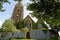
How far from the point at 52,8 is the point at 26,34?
1354 cm

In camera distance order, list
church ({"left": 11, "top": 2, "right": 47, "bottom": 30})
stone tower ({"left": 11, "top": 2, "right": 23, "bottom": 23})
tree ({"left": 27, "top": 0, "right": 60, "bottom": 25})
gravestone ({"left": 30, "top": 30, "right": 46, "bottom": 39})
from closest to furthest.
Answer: tree ({"left": 27, "top": 0, "right": 60, "bottom": 25}) → gravestone ({"left": 30, "top": 30, "right": 46, "bottom": 39}) → church ({"left": 11, "top": 2, "right": 47, "bottom": 30}) → stone tower ({"left": 11, "top": 2, "right": 23, "bottom": 23})

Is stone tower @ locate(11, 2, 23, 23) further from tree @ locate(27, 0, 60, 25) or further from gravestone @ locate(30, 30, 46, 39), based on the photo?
tree @ locate(27, 0, 60, 25)

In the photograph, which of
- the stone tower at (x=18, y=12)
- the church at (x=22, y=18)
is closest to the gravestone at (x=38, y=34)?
the church at (x=22, y=18)

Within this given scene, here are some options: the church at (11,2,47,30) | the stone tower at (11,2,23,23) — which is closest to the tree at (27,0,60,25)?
the church at (11,2,47,30)

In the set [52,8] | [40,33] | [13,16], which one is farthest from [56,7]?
[13,16]

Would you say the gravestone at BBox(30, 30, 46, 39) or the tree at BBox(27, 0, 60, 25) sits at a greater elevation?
the tree at BBox(27, 0, 60, 25)

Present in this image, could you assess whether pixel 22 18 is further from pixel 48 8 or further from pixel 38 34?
pixel 48 8

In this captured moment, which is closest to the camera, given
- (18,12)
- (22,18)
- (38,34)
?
(38,34)

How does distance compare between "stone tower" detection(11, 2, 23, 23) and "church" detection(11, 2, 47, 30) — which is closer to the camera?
"church" detection(11, 2, 47, 30)

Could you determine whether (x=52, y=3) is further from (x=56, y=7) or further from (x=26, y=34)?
(x=26, y=34)

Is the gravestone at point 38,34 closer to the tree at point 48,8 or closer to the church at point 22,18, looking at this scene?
the tree at point 48,8

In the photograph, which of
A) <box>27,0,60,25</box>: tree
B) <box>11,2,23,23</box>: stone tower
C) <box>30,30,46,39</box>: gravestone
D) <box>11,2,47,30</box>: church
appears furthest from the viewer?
<box>11,2,23,23</box>: stone tower

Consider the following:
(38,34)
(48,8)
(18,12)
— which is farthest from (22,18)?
(48,8)

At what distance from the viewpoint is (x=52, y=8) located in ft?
94.2
